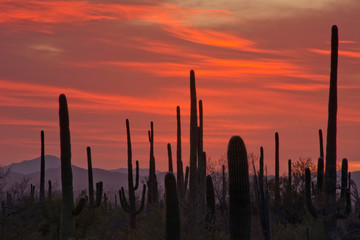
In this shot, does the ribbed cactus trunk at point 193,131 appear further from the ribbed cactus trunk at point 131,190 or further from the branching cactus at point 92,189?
the ribbed cactus trunk at point 131,190

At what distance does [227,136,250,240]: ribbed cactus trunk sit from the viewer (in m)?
16.9

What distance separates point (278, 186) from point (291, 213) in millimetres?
2231

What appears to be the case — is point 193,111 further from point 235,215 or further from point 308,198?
point 235,215

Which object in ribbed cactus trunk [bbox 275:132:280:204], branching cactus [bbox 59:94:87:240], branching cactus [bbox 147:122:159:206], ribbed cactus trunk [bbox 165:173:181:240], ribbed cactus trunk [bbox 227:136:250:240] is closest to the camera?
ribbed cactus trunk [bbox 227:136:250:240]

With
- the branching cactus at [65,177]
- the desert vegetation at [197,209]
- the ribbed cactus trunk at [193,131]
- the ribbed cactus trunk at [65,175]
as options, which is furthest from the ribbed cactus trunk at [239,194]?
the ribbed cactus trunk at [193,131]

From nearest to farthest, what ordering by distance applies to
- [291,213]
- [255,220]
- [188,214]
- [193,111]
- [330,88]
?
[188,214] → [330,88] → [193,111] → [255,220] → [291,213]

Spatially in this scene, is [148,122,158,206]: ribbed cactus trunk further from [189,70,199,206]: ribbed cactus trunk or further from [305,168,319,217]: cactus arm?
[305,168,319,217]: cactus arm

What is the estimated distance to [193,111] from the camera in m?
29.0

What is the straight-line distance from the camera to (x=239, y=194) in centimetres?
1689

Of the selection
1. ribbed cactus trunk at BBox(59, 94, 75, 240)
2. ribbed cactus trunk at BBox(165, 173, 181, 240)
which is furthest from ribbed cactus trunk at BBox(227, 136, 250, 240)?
ribbed cactus trunk at BBox(59, 94, 75, 240)

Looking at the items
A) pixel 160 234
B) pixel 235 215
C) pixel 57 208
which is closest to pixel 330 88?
pixel 160 234

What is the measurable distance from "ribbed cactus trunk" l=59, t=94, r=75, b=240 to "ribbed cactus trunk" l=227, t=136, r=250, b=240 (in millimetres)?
10787

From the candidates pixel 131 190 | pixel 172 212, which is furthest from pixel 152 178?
pixel 172 212

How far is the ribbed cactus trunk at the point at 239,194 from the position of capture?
16859 millimetres
